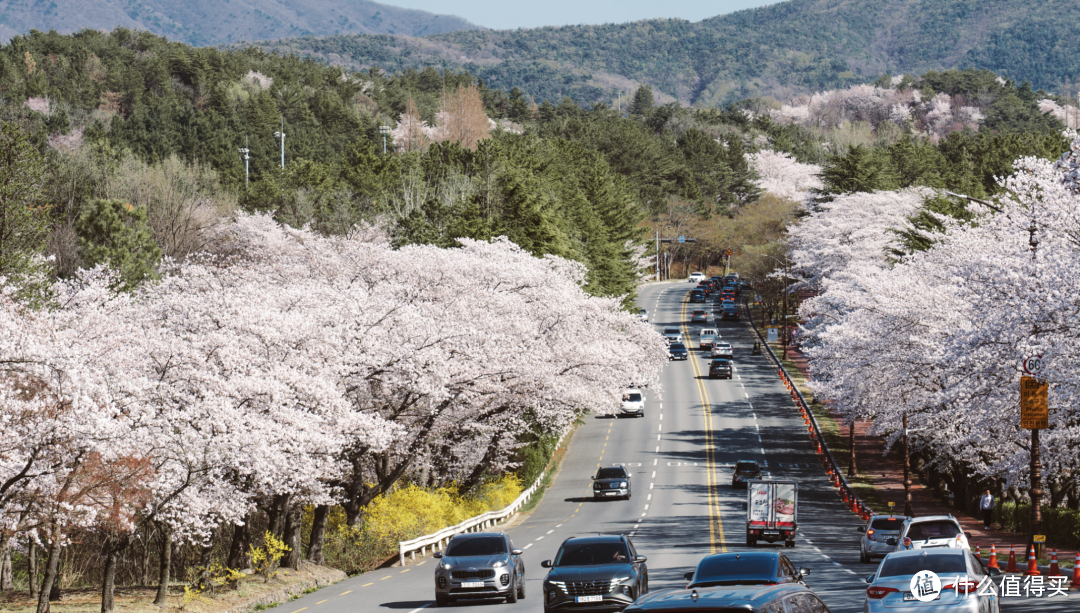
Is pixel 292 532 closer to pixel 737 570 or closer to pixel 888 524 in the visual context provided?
pixel 888 524

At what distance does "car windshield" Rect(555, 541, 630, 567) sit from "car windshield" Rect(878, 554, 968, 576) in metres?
5.14

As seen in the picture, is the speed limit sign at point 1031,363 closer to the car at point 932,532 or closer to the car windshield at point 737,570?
the car at point 932,532

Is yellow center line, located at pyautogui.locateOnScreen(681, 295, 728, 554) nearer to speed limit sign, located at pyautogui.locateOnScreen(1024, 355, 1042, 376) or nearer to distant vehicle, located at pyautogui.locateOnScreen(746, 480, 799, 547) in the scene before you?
distant vehicle, located at pyautogui.locateOnScreen(746, 480, 799, 547)

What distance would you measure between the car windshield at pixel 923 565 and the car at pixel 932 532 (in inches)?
303

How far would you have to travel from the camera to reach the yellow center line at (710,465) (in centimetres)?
3903

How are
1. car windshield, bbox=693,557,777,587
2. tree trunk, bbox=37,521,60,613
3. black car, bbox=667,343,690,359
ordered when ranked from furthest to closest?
black car, bbox=667,343,690,359 → tree trunk, bbox=37,521,60,613 → car windshield, bbox=693,557,777,587

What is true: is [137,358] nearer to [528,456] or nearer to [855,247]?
[528,456]

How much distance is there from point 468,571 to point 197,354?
31.1 feet

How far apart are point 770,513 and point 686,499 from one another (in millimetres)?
16233

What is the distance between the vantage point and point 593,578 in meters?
19.3

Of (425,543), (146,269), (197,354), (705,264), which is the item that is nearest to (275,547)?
(197,354)

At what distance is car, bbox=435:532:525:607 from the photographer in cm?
2244

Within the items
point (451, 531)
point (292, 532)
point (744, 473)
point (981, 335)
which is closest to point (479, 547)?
point (292, 532)

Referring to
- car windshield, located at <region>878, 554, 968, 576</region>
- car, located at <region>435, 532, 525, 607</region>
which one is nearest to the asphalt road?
car, located at <region>435, 532, 525, 607</region>
